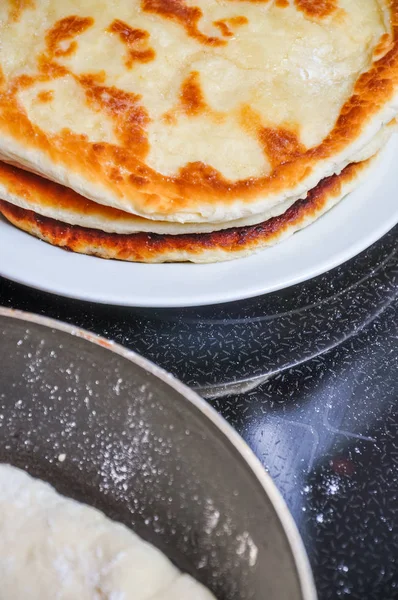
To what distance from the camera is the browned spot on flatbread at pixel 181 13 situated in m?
1.16

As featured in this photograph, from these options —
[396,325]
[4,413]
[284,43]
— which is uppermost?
[284,43]

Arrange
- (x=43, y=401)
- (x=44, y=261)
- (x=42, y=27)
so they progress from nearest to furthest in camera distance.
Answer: (x=43, y=401) → (x=44, y=261) → (x=42, y=27)

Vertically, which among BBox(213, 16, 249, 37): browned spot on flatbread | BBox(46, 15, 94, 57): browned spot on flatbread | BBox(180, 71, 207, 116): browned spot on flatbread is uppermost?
BBox(213, 16, 249, 37): browned spot on flatbread

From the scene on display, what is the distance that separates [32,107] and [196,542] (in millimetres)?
694

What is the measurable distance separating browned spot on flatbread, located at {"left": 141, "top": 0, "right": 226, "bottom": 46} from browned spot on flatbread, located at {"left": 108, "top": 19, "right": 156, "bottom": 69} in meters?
0.06

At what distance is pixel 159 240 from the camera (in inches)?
39.0

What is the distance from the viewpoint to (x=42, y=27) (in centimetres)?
114

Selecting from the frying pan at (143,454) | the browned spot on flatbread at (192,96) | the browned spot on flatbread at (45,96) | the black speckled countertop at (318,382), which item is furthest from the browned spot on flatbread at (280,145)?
the frying pan at (143,454)

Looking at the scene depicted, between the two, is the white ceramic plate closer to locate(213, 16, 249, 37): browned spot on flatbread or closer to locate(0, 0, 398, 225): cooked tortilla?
locate(0, 0, 398, 225): cooked tortilla

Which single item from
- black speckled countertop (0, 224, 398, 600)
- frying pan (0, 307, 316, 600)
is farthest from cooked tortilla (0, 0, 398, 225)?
frying pan (0, 307, 316, 600)

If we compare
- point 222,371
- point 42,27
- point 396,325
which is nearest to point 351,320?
point 396,325

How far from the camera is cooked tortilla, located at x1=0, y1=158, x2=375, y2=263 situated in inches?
38.6

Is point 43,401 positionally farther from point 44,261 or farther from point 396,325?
point 396,325

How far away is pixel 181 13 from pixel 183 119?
10.5 inches
